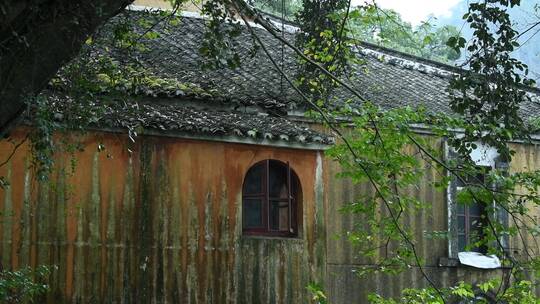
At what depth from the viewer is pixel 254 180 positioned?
12750 mm

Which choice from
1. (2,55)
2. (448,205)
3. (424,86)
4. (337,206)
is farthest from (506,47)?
(424,86)

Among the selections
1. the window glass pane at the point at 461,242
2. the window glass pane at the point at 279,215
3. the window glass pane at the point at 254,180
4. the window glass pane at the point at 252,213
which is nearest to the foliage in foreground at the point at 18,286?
the window glass pane at the point at 252,213

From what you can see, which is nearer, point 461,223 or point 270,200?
point 270,200

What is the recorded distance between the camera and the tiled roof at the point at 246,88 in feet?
39.1

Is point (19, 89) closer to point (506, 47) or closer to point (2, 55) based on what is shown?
point (2, 55)

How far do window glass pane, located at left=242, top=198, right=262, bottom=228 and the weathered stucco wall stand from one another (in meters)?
2.48

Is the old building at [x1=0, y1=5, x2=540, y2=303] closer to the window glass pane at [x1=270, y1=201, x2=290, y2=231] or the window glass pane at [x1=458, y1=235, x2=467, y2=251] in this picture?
the window glass pane at [x1=270, y1=201, x2=290, y2=231]

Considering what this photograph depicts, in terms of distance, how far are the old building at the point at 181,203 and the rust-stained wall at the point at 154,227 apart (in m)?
0.01

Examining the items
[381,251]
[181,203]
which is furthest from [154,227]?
[381,251]

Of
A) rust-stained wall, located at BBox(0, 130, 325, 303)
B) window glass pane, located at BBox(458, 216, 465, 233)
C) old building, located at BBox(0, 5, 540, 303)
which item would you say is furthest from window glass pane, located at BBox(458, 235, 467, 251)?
rust-stained wall, located at BBox(0, 130, 325, 303)

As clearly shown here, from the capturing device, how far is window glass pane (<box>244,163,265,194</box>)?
41.5 ft

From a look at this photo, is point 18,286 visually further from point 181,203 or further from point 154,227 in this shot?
point 181,203

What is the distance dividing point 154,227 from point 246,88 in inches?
129

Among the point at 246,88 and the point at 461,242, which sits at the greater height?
the point at 246,88
